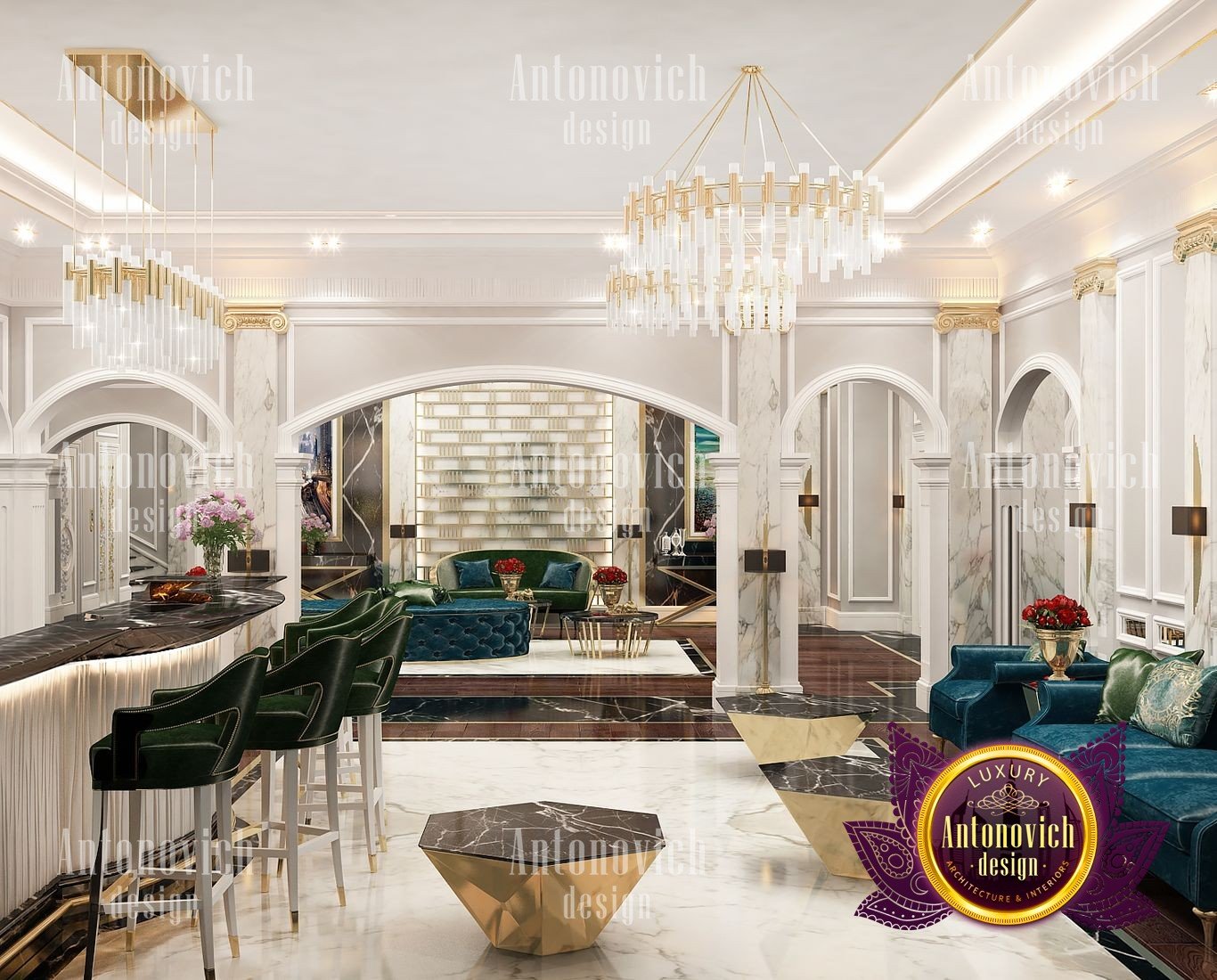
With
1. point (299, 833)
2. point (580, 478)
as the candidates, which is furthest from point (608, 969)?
point (580, 478)

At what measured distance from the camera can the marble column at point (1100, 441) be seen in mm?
6234

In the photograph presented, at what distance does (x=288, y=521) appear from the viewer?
8227 mm

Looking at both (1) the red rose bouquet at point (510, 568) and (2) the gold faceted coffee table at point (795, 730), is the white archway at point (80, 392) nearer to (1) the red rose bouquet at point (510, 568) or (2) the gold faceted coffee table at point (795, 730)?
(1) the red rose bouquet at point (510, 568)

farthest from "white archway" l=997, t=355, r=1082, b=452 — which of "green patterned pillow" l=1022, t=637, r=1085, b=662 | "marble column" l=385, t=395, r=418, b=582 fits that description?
"marble column" l=385, t=395, r=418, b=582

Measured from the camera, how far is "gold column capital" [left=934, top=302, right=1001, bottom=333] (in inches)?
318

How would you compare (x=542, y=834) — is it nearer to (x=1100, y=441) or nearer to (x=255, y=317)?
(x=1100, y=441)

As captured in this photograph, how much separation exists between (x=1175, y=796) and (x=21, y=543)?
8149mm

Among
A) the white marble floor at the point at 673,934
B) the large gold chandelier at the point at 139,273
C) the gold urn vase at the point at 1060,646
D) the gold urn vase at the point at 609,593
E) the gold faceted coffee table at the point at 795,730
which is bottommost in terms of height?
the white marble floor at the point at 673,934

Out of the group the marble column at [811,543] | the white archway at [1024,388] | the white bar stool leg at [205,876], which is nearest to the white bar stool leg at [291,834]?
the white bar stool leg at [205,876]

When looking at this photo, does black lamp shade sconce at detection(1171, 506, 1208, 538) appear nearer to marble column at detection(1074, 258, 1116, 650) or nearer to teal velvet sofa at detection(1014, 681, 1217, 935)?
marble column at detection(1074, 258, 1116, 650)

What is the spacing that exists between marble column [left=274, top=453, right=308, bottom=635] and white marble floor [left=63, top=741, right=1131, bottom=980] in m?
3.37

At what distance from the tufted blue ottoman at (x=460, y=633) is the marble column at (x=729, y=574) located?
10.3 feet

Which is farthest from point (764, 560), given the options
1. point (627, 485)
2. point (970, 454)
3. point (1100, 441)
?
point (627, 485)

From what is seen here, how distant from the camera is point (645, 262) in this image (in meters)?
4.43
